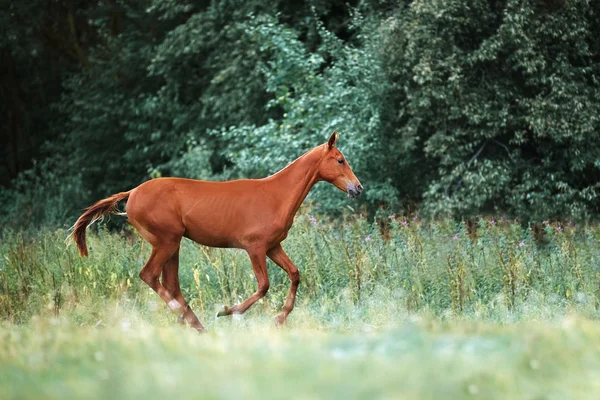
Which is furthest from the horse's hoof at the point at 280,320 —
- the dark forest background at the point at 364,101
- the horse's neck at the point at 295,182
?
the dark forest background at the point at 364,101

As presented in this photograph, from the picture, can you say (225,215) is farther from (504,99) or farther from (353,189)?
(504,99)

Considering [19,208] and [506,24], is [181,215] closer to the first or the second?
[506,24]

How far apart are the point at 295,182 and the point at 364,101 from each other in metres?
10.9

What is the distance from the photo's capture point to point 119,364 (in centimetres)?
484

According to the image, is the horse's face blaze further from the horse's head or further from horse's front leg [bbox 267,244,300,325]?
horse's front leg [bbox 267,244,300,325]

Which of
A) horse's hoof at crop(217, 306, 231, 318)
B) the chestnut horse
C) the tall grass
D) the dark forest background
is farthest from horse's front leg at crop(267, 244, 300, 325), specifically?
the dark forest background

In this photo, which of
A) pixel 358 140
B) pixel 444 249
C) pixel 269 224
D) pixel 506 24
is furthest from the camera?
pixel 358 140

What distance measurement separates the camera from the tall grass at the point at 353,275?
9.70 metres

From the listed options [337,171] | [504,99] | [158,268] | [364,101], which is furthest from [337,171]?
[364,101]

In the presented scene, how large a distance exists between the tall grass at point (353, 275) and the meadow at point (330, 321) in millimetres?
26

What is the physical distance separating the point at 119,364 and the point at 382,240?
735cm

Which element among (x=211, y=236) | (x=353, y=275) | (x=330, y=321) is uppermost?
(x=211, y=236)

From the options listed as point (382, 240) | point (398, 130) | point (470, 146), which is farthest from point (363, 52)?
point (382, 240)

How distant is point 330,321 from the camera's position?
8.95 metres
